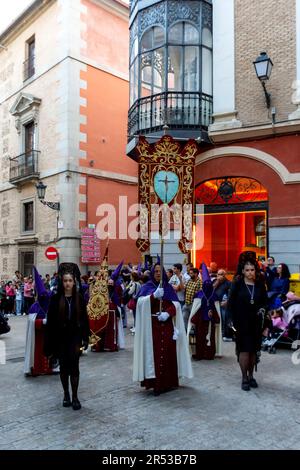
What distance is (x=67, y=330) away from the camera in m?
5.54

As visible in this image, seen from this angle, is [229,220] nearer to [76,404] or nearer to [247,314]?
[247,314]

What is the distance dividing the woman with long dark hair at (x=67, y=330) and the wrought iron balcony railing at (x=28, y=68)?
62.3 feet

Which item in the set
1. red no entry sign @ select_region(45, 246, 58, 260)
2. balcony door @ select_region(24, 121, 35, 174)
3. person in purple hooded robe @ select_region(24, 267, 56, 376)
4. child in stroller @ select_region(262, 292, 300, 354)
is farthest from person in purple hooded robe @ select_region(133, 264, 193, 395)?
balcony door @ select_region(24, 121, 35, 174)

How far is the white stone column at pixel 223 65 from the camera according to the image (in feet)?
43.3

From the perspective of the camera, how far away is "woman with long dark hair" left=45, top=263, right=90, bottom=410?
550 cm

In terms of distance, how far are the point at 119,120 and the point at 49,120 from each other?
3307 millimetres

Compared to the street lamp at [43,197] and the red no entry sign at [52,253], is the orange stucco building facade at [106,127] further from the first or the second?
the red no entry sign at [52,253]

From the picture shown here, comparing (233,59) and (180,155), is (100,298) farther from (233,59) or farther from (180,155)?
(233,59)

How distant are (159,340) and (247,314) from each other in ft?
4.16

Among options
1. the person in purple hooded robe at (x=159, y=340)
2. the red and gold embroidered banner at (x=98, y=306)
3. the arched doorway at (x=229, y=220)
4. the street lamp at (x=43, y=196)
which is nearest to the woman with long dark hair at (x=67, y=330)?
the person in purple hooded robe at (x=159, y=340)

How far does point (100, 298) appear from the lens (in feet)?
29.9

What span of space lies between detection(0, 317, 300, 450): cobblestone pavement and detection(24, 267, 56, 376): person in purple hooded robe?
0.20 m
